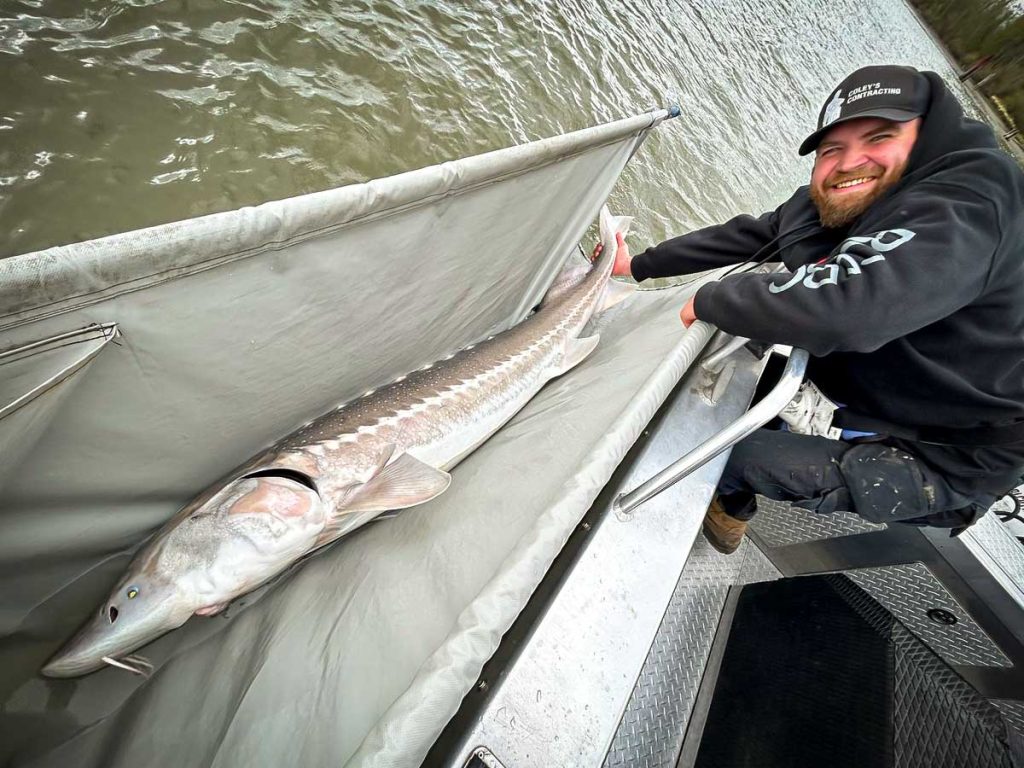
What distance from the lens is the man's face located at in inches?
69.8

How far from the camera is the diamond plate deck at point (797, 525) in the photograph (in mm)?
2340

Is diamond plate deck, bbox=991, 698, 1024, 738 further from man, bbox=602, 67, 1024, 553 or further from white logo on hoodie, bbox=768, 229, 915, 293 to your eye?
white logo on hoodie, bbox=768, 229, 915, 293

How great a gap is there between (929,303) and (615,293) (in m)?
1.74

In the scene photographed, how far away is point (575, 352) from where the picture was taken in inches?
97.9

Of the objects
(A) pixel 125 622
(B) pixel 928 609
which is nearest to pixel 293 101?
(A) pixel 125 622

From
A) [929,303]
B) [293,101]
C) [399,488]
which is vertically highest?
[293,101]

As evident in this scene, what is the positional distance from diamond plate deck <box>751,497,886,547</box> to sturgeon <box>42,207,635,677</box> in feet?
4.68

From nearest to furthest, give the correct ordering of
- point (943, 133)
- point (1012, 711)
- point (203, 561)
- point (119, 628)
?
point (119, 628) → point (203, 561) → point (943, 133) → point (1012, 711)

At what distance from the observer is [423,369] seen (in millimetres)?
2107

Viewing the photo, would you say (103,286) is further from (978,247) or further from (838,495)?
(838,495)

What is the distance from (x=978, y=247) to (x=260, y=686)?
2.10 metres

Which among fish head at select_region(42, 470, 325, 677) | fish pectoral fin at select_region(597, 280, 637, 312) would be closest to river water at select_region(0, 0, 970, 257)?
fish pectoral fin at select_region(597, 280, 637, 312)

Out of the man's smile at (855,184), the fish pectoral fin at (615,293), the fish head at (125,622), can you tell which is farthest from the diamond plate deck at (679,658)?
the man's smile at (855,184)

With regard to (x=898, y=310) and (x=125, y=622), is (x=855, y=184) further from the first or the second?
(x=125, y=622)
